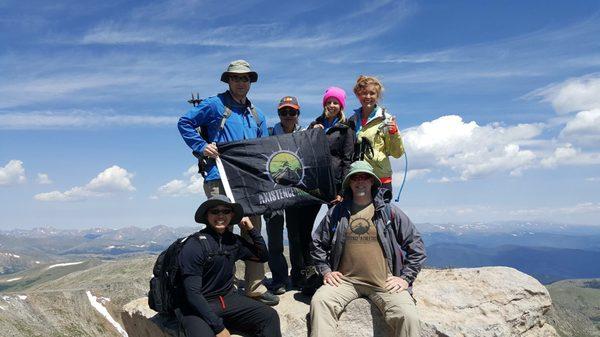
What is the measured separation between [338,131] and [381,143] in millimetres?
1044

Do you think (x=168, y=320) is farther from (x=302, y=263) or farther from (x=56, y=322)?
(x=56, y=322)

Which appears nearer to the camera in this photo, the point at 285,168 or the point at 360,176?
the point at 360,176

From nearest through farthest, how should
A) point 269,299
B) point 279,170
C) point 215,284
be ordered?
point 215,284 < point 269,299 < point 279,170

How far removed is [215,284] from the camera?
887 centimetres

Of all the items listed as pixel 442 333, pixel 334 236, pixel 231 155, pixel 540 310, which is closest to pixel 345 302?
pixel 334 236

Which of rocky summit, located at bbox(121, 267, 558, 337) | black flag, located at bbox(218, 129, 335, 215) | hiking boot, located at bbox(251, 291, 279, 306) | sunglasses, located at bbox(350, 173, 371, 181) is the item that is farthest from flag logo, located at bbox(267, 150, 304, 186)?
rocky summit, located at bbox(121, 267, 558, 337)

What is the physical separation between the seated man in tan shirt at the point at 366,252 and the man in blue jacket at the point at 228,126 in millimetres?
1993

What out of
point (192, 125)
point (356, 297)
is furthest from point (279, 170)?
point (356, 297)

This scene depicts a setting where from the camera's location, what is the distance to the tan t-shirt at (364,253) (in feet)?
29.6

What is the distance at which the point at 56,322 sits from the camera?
105688mm

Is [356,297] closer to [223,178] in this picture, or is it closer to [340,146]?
[340,146]

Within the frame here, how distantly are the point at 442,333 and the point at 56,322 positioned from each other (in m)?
120

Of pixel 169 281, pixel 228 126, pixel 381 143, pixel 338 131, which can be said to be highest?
pixel 228 126

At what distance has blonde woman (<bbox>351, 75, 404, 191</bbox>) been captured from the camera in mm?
10102
